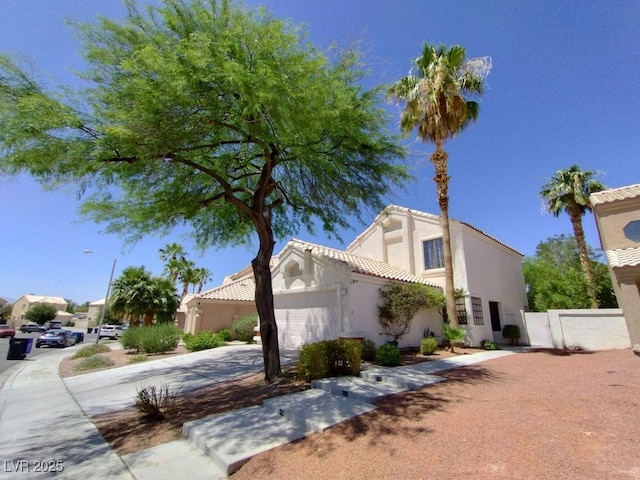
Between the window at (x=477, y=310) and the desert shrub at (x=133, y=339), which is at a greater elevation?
the window at (x=477, y=310)

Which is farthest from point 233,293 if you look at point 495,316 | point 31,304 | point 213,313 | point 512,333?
point 31,304

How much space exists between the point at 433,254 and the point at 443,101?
8461 mm

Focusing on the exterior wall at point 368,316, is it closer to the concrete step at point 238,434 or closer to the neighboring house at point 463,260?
the neighboring house at point 463,260

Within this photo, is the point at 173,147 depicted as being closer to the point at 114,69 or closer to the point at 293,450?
the point at 114,69

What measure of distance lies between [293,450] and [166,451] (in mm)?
2218

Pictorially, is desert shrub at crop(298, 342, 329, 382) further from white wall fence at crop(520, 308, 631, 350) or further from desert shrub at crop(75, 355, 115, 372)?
white wall fence at crop(520, 308, 631, 350)

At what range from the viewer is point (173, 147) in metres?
7.76

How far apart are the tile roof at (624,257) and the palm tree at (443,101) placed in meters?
5.94

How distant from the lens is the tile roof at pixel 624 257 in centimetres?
1091

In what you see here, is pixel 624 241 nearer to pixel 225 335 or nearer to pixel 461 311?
pixel 461 311

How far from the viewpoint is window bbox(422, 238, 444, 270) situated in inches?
733

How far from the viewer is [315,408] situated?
21.1ft

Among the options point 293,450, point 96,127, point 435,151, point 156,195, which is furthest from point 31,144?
point 435,151

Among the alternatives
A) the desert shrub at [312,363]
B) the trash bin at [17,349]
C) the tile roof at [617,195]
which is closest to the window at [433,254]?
the tile roof at [617,195]
